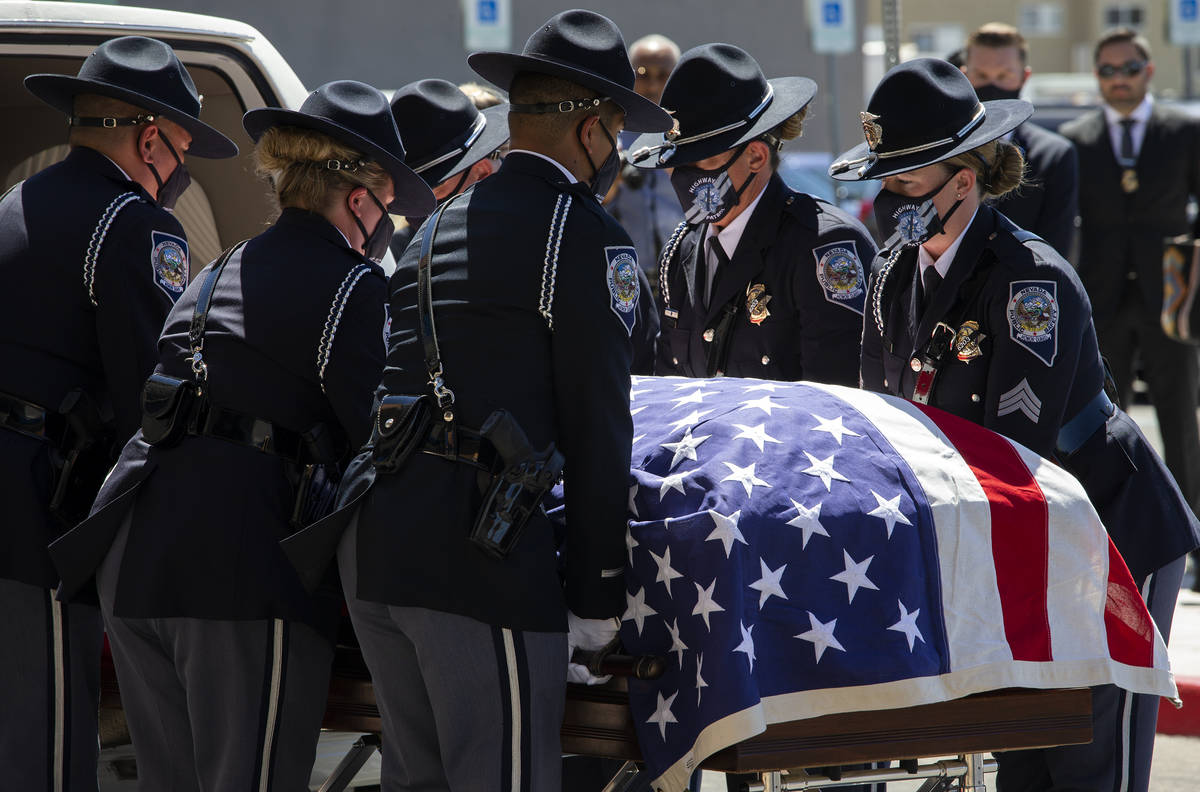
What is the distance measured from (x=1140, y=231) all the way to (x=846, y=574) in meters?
4.89

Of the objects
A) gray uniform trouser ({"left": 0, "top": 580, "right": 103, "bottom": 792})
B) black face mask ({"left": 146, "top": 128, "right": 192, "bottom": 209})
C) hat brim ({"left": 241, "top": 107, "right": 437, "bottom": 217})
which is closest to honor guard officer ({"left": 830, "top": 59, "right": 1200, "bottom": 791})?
hat brim ({"left": 241, "top": 107, "right": 437, "bottom": 217})

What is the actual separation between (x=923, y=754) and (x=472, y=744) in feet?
2.79

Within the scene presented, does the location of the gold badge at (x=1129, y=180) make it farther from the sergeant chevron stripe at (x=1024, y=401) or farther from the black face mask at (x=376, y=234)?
the black face mask at (x=376, y=234)

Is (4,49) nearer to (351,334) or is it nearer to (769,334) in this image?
(351,334)

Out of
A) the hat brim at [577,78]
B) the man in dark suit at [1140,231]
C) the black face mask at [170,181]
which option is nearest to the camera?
the hat brim at [577,78]

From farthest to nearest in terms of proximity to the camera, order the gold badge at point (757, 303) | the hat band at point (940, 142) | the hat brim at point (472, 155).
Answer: the hat brim at point (472, 155) < the gold badge at point (757, 303) < the hat band at point (940, 142)

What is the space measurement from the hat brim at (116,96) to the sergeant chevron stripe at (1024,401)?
2.04 metres

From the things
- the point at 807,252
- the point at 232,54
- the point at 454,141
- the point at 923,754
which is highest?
the point at 232,54

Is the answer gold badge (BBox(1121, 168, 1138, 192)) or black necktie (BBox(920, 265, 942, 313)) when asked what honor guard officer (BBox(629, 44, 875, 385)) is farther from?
gold badge (BBox(1121, 168, 1138, 192))

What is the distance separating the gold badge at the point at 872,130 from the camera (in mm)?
3635

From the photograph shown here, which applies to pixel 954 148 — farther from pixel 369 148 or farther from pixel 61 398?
pixel 61 398

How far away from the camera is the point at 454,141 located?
452cm

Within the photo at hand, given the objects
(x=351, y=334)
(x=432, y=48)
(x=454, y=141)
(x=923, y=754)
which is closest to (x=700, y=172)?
(x=454, y=141)

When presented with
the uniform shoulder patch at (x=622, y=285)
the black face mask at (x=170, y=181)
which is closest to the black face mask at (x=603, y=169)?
the uniform shoulder patch at (x=622, y=285)
